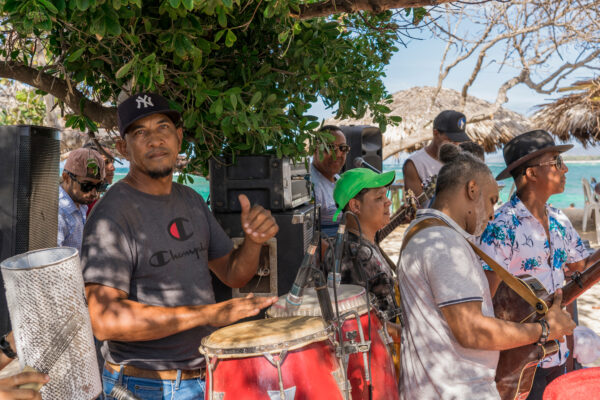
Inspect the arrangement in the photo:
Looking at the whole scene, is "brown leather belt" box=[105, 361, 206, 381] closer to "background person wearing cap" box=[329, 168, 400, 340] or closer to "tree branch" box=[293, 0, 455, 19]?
"background person wearing cap" box=[329, 168, 400, 340]

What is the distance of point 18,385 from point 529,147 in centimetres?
299

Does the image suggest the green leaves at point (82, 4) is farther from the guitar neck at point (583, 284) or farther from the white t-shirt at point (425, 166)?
the white t-shirt at point (425, 166)

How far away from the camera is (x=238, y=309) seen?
1915 mm

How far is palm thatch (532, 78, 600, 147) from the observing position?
13078 mm

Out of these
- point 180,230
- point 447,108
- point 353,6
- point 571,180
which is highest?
point 447,108

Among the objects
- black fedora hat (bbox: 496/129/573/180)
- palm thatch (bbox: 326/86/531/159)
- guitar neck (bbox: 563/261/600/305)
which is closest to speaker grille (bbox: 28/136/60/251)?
guitar neck (bbox: 563/261/600/305)

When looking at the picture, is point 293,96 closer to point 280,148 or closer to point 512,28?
point 280,148

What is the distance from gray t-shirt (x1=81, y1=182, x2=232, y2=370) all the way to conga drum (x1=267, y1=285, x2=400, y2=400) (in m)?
0.42

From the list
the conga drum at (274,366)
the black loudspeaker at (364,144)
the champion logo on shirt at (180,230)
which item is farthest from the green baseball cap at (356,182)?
the black loudspeaker at (364,144)

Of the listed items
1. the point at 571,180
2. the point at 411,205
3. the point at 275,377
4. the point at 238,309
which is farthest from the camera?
the point at 571,180

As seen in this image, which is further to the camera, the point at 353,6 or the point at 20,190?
the point at 353,6

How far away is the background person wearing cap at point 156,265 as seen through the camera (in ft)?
6.36

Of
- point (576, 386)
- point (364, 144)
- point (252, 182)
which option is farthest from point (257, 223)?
point (364, 144)

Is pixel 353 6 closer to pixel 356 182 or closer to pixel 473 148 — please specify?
pixel 356 182
